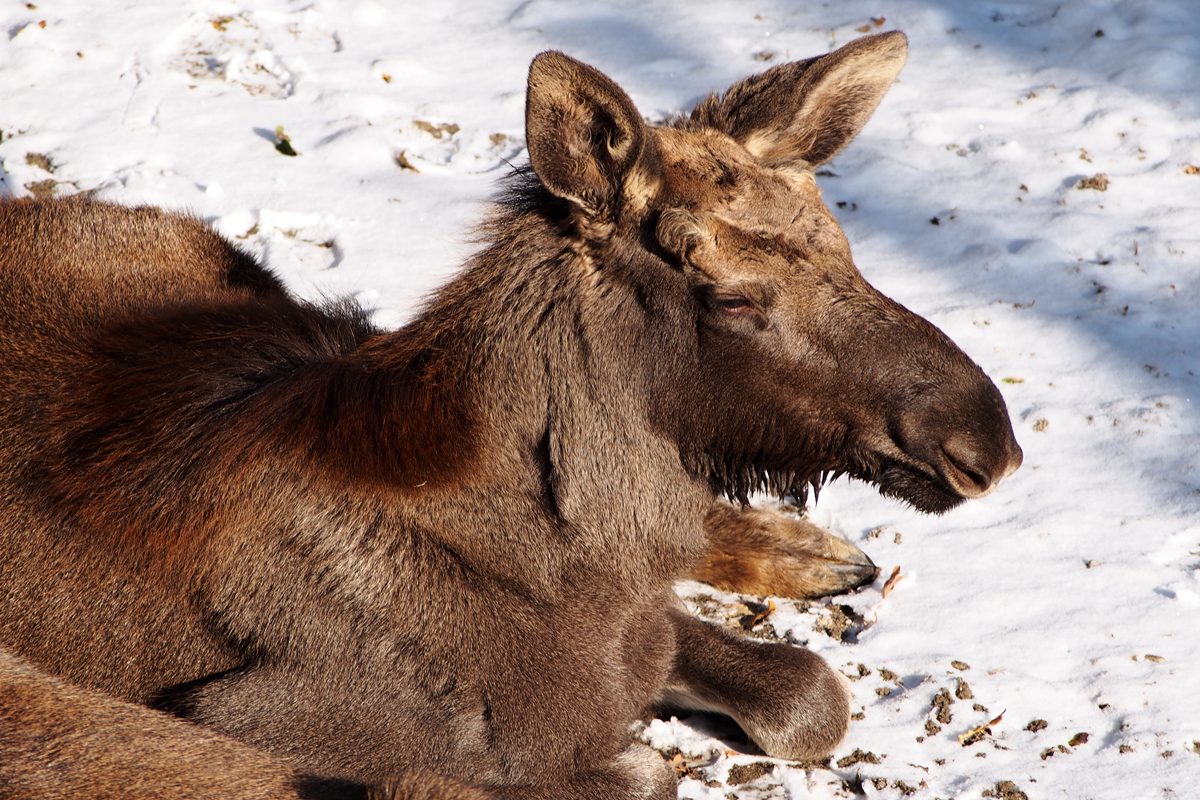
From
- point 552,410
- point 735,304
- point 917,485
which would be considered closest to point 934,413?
point 917,485

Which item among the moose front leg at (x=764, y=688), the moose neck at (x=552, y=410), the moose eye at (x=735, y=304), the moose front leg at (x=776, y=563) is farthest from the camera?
the moose front leg at (x=776, y=563)

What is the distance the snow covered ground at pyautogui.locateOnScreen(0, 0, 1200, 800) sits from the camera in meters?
4.45

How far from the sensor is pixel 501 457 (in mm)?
3426

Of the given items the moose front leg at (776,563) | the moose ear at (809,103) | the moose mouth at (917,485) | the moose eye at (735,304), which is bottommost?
the moose front leg at (776,563)

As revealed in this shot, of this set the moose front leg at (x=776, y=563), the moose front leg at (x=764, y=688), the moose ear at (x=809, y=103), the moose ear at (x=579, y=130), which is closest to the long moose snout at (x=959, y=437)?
the moose ear at (x=809, y=103)

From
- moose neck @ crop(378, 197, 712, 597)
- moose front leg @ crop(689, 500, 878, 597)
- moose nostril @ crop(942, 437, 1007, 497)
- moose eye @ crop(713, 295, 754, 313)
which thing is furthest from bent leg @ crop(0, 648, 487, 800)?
moose front leg @ crop(689, 500, 878, 597)

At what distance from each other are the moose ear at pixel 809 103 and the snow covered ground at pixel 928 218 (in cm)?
142

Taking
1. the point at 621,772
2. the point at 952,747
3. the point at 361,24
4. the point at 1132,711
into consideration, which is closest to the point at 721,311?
the point at 621,772

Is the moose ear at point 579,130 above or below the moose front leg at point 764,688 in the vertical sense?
above

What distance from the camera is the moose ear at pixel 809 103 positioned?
366 centimetres

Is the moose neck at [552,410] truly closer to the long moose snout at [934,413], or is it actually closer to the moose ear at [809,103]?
the long moose snout at [934,413]

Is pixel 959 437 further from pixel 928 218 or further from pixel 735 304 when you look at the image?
pixel 928 218

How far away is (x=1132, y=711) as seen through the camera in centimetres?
439

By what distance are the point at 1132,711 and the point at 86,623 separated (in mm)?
3984
